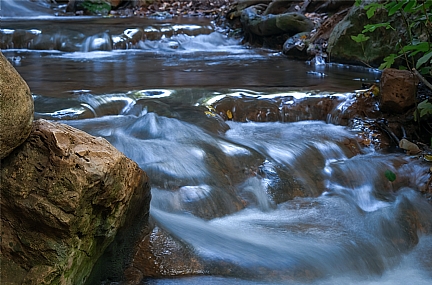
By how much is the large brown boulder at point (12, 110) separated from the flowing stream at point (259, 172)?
37.4 inches

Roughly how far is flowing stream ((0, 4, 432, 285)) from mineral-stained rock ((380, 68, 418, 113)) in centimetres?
42

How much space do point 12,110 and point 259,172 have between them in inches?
79.3

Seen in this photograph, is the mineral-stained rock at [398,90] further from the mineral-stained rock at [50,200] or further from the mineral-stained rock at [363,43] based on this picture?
the mineral-stained rock at [50,200]

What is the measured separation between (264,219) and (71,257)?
141 cm

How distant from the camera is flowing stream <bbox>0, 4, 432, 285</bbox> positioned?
2.53 m

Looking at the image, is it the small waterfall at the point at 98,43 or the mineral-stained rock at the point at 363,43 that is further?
the small waterfall at the point at 98,43

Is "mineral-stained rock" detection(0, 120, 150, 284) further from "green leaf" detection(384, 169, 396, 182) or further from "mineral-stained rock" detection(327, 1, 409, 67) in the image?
"mineral-stained rock" detection(327, 1, 409, 67)

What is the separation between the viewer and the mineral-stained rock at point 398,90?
4117mm

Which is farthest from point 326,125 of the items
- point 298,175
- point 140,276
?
point 140,276

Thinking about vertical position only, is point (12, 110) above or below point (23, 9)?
above

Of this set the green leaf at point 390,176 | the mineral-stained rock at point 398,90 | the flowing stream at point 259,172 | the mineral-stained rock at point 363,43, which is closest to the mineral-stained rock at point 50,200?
the flowing stream at point 259,172

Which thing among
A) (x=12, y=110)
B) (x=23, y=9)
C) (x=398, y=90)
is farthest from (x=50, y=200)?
(x=23, y=9)

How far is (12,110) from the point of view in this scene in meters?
1.65

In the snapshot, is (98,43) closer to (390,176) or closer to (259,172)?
(259,172)
